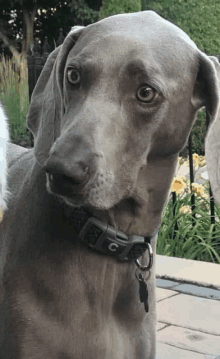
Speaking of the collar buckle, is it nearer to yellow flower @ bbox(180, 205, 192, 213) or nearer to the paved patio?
the paved patio

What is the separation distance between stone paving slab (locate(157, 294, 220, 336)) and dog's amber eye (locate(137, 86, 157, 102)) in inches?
78.1

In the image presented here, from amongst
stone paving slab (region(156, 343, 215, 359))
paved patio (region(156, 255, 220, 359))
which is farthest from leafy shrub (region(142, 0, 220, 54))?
stone paving slab (region(156, 343, 215, 359))

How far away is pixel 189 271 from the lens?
4473mm

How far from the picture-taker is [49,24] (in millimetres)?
20094

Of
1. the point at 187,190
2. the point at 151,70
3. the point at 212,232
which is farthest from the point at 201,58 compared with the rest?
the point at 187,190

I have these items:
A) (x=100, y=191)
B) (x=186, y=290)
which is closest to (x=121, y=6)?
(x=186, y=290)

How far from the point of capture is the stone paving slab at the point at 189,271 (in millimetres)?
4254

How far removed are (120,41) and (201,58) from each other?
1.15 ft

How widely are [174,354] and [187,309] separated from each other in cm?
65

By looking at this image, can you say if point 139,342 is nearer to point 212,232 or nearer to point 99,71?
point 99,71

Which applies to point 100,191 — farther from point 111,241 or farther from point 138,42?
point 138,42

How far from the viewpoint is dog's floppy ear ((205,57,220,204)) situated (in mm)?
2298

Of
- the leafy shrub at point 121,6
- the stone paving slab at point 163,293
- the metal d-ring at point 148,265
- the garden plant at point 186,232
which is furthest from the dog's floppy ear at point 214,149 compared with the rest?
the leafy shrub at point 121,6

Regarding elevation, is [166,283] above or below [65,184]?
below
